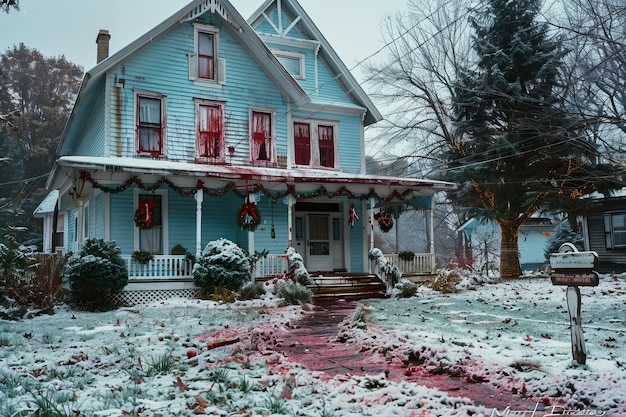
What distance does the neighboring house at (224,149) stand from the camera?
1462 cm

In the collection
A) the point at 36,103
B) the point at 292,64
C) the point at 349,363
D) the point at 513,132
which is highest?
the point at 36,103

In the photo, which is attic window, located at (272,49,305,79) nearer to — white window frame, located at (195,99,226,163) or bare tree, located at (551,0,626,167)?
white window frame, located at (195,99,226,163)

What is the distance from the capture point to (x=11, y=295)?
11289 millimetres

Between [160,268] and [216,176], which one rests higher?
[216,176]

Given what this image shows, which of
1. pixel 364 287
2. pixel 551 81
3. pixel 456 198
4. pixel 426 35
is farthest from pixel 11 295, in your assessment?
pixel 426 35

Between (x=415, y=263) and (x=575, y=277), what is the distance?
1230 centimetres

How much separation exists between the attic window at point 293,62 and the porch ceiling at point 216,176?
403cm

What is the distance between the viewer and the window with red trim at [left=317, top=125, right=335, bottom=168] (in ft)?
63.2

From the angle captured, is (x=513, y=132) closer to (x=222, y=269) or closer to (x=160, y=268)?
(x=222, y=269)

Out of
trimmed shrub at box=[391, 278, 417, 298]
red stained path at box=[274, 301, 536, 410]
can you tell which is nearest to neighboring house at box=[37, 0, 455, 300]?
trimmed shrub at box=[391, 278, 417, 298]

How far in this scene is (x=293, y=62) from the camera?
19.7m

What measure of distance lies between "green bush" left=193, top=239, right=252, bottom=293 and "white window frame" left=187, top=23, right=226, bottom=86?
20.6 ft

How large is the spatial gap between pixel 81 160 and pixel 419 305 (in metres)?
9.22

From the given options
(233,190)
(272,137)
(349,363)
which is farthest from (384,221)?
(349,363)
